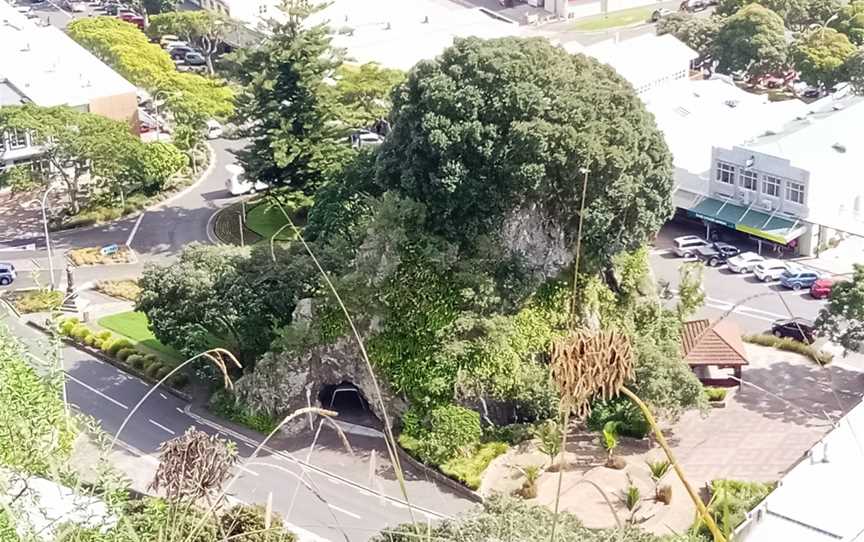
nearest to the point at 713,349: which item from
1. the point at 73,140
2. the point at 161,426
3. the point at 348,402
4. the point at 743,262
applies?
the point at 743,262

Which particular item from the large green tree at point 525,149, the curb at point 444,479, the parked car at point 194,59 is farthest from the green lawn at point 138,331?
the parked car at point 194,59

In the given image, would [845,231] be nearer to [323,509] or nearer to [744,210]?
[744,210]

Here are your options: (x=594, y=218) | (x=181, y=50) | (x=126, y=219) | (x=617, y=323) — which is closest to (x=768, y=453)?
(x=617, y=323)

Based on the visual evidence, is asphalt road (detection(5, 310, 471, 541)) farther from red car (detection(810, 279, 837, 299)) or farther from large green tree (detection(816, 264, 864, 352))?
red car (detection(810, 279, 837, 299))

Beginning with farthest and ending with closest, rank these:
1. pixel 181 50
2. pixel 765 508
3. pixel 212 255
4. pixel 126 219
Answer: pixel 181 50 → pixel 126 219 → pixel 212 255 → pixel 765 508

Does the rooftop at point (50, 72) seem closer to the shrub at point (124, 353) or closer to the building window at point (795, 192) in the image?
the shrub at point (124, 353)
